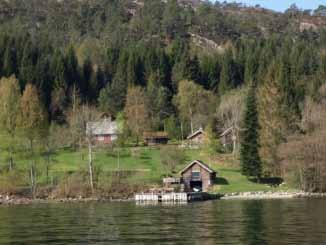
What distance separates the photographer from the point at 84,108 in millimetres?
127688

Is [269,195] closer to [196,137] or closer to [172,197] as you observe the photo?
[172,197]

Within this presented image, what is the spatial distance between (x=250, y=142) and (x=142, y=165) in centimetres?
1475

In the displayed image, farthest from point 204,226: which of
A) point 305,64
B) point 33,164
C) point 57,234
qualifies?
point 305,64

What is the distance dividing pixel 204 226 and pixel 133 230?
16.1 feet

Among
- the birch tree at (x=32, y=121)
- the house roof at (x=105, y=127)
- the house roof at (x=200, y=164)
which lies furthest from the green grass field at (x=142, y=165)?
A: the house roof at (x=105, y=127)

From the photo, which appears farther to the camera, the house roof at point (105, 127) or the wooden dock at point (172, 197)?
the house roof at point (105, 127)

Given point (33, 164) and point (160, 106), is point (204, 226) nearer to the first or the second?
point (33, 164)

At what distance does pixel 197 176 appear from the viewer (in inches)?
3794

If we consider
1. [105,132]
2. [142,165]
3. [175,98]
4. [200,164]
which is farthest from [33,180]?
[175,98]

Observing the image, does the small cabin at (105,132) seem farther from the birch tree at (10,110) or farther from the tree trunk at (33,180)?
the tree trunk at (33,180)

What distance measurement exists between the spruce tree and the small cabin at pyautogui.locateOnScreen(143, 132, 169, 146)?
66.1ft

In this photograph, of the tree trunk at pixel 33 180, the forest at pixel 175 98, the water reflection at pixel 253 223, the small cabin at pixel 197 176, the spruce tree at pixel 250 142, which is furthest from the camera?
the forest at pixel 175 98

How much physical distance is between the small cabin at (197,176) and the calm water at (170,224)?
18.8 metres

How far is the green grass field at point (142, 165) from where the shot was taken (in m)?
94.9
